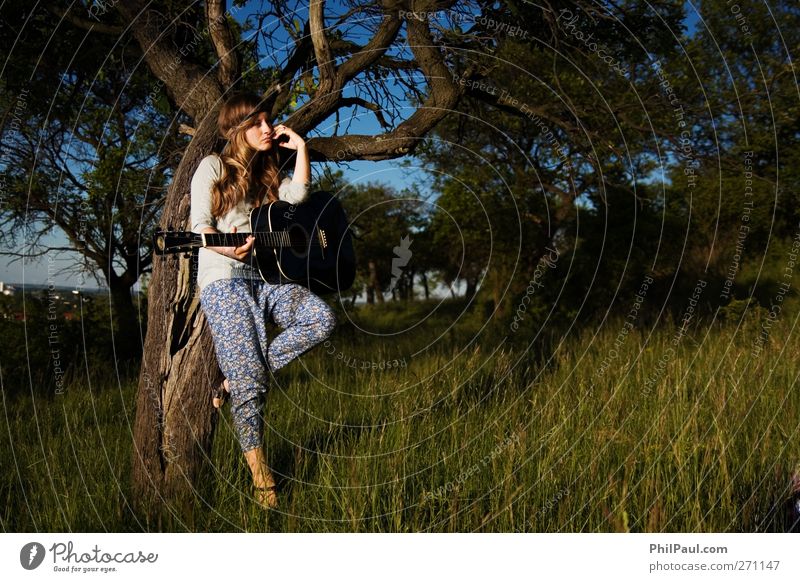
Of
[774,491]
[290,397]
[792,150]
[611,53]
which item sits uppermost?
[611,53]

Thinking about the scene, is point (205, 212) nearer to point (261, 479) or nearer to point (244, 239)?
point (244, 239)

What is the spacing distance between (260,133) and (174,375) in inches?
61.1

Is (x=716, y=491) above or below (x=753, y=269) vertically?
below

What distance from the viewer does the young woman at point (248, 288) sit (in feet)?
11.2

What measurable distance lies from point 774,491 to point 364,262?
5.39 metres

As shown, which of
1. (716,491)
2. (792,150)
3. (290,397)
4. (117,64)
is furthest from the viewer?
(792,150)

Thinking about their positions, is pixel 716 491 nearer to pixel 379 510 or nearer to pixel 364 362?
pixel 379 510

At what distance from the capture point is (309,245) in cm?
346

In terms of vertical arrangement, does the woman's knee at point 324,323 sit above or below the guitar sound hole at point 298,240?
below

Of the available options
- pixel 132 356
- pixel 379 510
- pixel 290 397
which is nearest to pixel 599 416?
pixel 379 510
